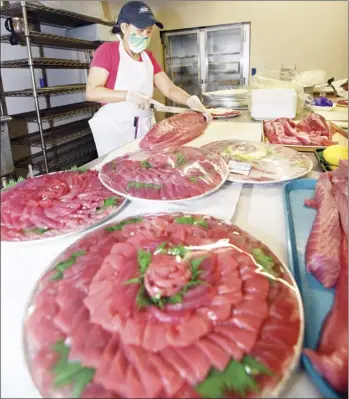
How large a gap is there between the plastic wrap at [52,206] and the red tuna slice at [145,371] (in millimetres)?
350

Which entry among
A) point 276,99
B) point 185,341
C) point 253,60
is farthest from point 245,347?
point 276,99

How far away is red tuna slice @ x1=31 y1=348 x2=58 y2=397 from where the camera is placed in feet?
1.16

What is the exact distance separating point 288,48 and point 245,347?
2.95 feet

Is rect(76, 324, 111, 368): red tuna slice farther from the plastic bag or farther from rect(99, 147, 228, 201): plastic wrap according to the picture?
the plastic bag

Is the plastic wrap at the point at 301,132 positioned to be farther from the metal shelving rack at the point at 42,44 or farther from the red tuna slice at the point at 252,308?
the red tuna slice at the point at 252,308

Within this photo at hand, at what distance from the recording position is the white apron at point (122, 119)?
150 cm

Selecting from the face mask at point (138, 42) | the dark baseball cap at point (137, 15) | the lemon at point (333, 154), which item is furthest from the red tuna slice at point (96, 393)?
the lemon at point (333, 154)

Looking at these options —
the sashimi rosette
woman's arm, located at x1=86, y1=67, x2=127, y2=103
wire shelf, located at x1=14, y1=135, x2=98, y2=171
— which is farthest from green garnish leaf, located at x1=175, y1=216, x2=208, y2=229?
woman's arm, located at x1=86, y1=67, x2=127, y2=103

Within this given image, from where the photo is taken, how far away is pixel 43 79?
2.97ft

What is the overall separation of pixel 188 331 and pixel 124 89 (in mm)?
1384

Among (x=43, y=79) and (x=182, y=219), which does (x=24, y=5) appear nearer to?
(x=43, y=79)

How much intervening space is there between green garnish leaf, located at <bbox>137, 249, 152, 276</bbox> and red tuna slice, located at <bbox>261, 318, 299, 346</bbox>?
0.20 m

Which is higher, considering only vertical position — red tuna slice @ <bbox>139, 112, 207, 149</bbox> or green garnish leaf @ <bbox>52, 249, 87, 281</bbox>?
red tuna slice @ <bbox>139, 112, 207, 149</bbox>

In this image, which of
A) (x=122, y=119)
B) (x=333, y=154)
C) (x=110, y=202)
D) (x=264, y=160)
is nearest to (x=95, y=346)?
(x=110, y=202)
